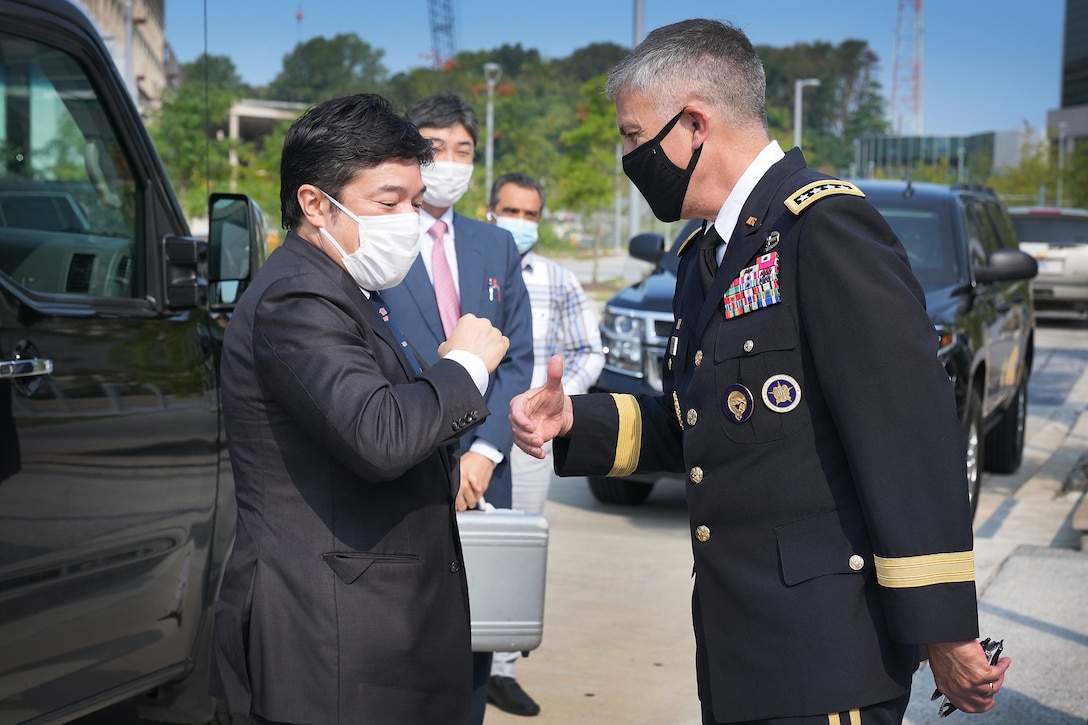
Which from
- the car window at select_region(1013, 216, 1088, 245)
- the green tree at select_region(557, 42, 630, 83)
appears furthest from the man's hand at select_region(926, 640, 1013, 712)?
the green tree at select_region(557, 42, 630, 83)

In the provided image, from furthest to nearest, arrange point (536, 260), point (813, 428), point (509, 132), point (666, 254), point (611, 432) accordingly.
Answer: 1. point (509, 132)
2. point (666, 254)
3. point (536, 260)
4. point (611, 432)
5. point (813, 428)

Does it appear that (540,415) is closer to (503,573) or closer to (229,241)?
(503,573)

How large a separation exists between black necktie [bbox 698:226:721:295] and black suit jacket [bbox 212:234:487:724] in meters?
0.50

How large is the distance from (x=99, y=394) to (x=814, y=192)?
6.38 feet

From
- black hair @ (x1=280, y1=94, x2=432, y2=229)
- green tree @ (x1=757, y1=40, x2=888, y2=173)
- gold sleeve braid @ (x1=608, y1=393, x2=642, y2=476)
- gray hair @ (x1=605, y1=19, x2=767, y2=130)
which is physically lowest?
gold sleeve braid @ (x1=608, y1=393, x2=642, y2=476)

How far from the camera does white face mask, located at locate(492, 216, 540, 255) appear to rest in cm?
527

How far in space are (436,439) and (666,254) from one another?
632cm

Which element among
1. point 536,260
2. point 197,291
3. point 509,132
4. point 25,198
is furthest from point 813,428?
point 509,132

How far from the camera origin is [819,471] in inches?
88.4

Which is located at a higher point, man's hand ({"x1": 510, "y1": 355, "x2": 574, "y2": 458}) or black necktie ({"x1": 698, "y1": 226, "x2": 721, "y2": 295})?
black necktie ({"x1": 698, "y1": 226, "x2": 721, "y2": 295})

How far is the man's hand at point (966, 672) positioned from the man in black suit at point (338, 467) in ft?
3.07

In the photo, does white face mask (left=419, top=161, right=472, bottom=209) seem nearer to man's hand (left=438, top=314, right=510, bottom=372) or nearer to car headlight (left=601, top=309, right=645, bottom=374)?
man's hand (left=438, top=314, right=510, bottom=372)

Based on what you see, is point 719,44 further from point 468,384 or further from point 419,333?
point 419,333

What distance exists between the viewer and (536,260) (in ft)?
17.9
